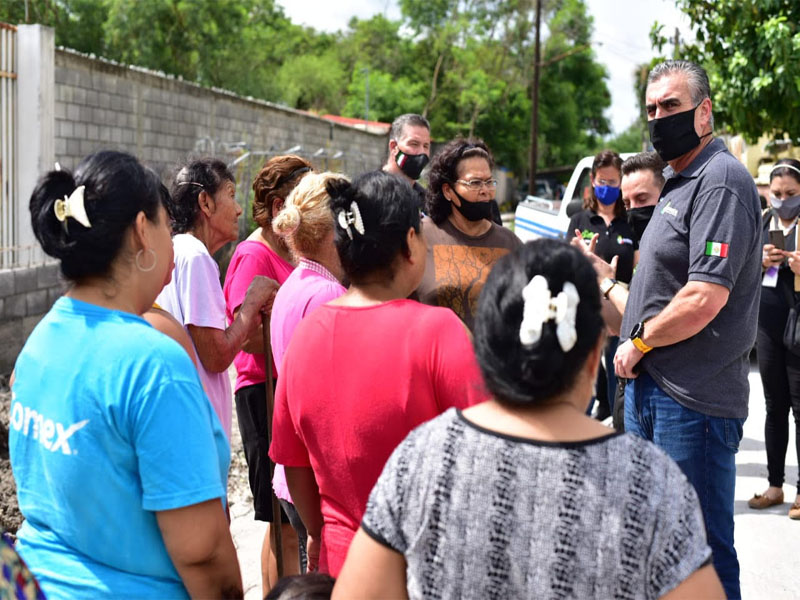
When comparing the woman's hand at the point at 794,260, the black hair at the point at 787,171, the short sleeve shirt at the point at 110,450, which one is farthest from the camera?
the black hair at the point at 787,171

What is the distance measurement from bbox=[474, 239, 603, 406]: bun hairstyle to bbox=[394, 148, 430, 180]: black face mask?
350cm

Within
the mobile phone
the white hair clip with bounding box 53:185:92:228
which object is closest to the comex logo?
the white hair clip with bounding box 53:185:92:228

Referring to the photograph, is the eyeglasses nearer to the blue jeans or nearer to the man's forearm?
the man's forearm

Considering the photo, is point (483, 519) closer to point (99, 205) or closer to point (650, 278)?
point (99, 205)

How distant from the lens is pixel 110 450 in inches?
73.1

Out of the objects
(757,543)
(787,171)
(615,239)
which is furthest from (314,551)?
(787,171)

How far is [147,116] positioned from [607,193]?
34.7ft


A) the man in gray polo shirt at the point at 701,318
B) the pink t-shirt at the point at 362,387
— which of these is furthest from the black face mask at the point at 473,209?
the pink t-shirt at the point at 362,387

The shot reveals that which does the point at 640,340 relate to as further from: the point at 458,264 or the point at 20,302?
the point at 20,302

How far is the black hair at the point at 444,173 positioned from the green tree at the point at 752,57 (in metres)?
7.03

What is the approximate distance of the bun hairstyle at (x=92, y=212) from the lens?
6.48 ft

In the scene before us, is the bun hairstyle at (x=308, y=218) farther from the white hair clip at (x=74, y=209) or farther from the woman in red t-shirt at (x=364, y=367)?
the white hair clip at (x=74, y=209)

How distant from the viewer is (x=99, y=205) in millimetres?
1981

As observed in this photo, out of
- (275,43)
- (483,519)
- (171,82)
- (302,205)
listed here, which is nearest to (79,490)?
(483,519)
